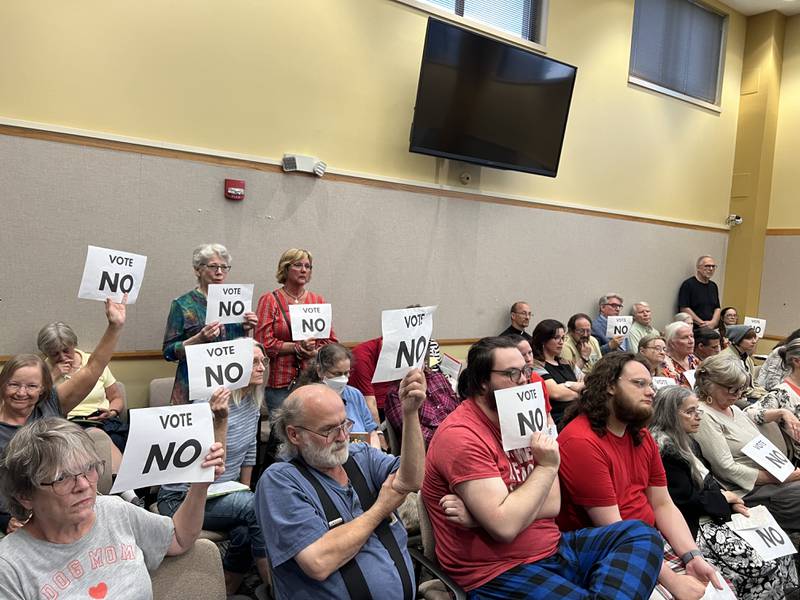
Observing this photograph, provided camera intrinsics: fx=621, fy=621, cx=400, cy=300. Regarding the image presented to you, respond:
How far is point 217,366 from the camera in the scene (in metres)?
2.46

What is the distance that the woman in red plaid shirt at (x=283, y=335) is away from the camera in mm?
3781

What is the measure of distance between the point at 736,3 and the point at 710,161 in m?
1.97

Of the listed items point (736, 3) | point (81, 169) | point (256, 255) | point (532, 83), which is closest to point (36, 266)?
point (81, 169)

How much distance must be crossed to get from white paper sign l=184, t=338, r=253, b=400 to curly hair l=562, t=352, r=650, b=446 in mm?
1387

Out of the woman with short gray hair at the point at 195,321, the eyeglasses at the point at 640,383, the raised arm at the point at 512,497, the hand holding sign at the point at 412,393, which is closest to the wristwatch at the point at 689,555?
the eyeglasses at the point at 640,383

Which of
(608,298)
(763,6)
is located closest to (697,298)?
(608,298)

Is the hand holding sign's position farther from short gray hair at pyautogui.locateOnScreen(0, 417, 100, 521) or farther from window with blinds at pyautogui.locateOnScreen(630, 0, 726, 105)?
window with blinds at pyautogui.locateOnScreen(630, 0, 726, 105)

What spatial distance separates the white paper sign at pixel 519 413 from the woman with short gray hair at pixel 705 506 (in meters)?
0.95

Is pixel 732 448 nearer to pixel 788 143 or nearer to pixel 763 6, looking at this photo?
pixel 788 143

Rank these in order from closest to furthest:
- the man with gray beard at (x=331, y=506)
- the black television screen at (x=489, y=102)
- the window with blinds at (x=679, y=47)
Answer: the man with gray beard at (x=331, y=506) < the black television screen at (x=489, y=102) < the window with blinds at (x=679, y=47)

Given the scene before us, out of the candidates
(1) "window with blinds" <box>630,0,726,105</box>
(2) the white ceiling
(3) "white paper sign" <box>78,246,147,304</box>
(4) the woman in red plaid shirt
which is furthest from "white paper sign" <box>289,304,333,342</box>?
(2) the white ceiling

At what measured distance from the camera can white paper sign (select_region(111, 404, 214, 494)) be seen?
1.72m

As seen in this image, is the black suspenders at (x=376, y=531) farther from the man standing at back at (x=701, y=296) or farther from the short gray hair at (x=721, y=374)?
the man standing at back at (x=701, y=296)

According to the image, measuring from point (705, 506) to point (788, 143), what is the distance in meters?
7.07
